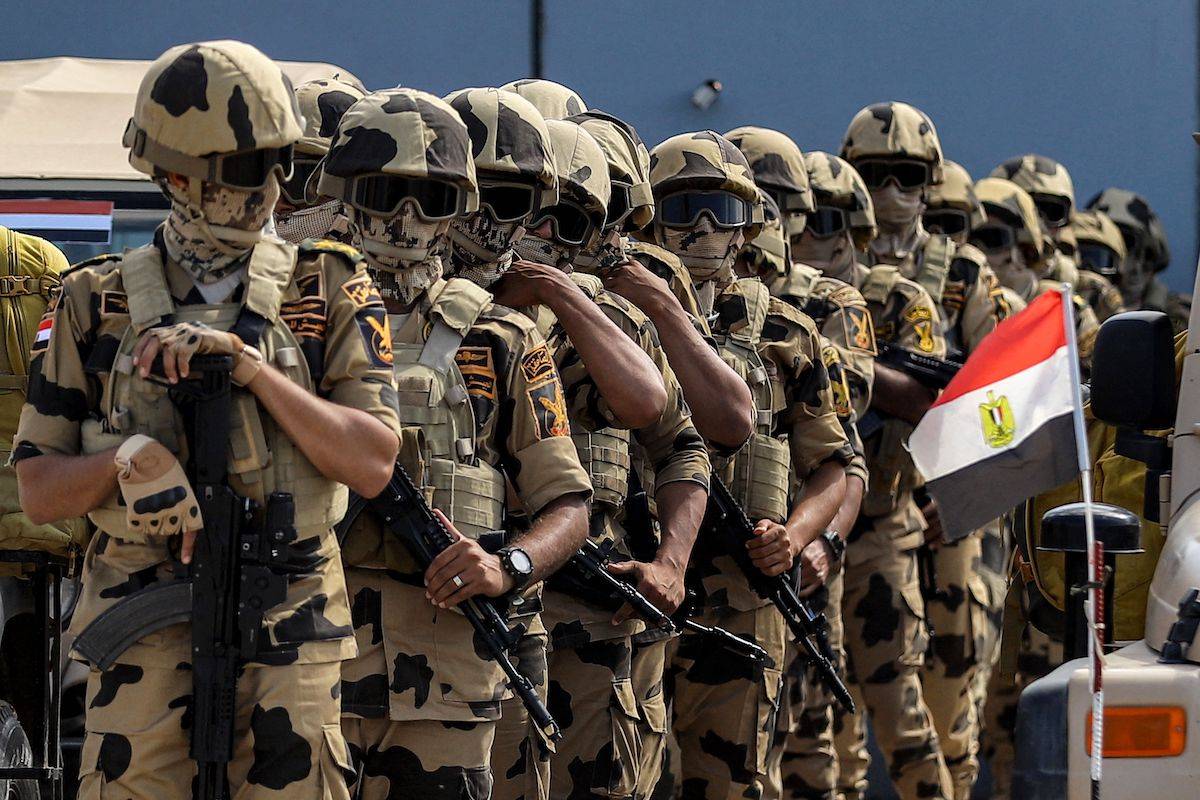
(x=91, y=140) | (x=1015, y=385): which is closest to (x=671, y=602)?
(x=1015, y=385)

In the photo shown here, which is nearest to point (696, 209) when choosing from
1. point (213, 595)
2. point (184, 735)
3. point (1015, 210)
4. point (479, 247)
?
point (479, 247)

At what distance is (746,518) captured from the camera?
20.8 feet

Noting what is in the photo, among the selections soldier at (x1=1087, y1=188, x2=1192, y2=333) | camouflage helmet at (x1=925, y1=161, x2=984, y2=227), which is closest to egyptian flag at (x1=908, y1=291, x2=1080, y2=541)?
camouflage helmet at (x1=925, y1=161, x2=984, y2=227)

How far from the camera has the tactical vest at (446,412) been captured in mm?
4539

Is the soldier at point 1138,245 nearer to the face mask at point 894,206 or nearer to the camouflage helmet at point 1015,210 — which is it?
the camouflage helmet at point 1015,210

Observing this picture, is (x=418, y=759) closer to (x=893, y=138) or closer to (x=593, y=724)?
(x=593, y=724)

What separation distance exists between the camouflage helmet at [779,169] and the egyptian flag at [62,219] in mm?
2294

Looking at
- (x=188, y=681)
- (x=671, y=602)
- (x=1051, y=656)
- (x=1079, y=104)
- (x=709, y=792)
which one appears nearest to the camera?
(x=188, y=681)

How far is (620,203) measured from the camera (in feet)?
19.4

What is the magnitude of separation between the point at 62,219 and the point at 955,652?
3.81 metres

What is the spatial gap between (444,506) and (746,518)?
6.38ft

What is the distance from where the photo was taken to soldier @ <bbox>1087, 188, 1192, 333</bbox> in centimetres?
1540

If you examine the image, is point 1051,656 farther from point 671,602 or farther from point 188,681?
point 188,681

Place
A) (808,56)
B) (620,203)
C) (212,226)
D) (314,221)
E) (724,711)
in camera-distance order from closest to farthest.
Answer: (212,226) < (314,221) < (620,203) < (724,711) < (808,56)
